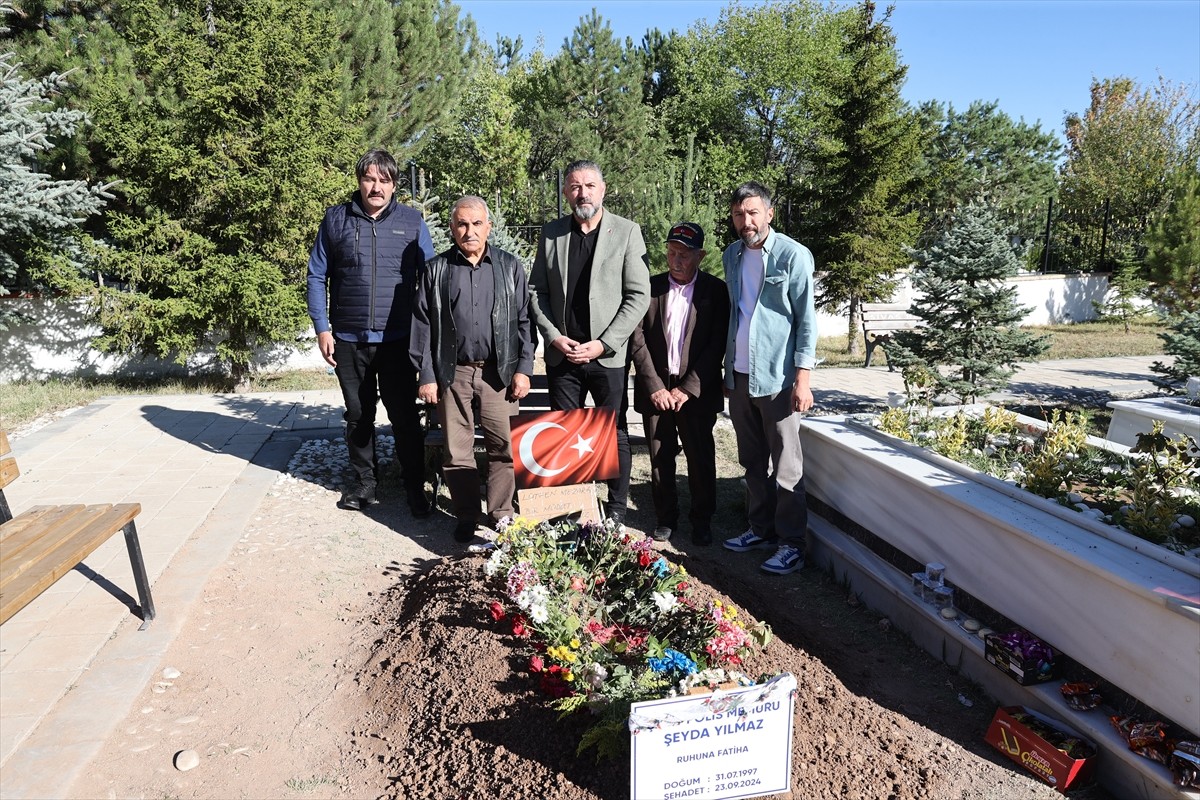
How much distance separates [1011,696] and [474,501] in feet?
9.41

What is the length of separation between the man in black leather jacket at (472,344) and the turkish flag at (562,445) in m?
0.13

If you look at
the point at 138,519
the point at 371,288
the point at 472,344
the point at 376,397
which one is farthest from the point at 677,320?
the point at 138,519

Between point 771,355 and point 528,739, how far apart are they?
2.38 meters

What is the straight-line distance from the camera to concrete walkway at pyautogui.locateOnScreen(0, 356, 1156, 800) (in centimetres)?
285

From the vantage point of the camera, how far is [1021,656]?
294 centimetres

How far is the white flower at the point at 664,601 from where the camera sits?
9.84 feet

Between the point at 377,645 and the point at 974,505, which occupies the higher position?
the point at 974,505

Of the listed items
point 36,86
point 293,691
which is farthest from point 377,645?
point 36,86

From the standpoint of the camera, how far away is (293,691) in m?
3.17

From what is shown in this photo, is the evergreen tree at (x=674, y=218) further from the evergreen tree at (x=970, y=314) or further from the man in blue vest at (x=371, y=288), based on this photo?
the man in blue vest at (x=371, y=288)

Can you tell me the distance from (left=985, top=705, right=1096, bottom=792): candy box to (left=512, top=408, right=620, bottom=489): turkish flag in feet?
7.69

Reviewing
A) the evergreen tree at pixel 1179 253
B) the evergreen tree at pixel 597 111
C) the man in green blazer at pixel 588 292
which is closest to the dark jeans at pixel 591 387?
the man in green blazer at pixel 588 292

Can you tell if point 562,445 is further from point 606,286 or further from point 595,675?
point 595,675

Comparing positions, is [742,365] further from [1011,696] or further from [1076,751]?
[1076,751]
